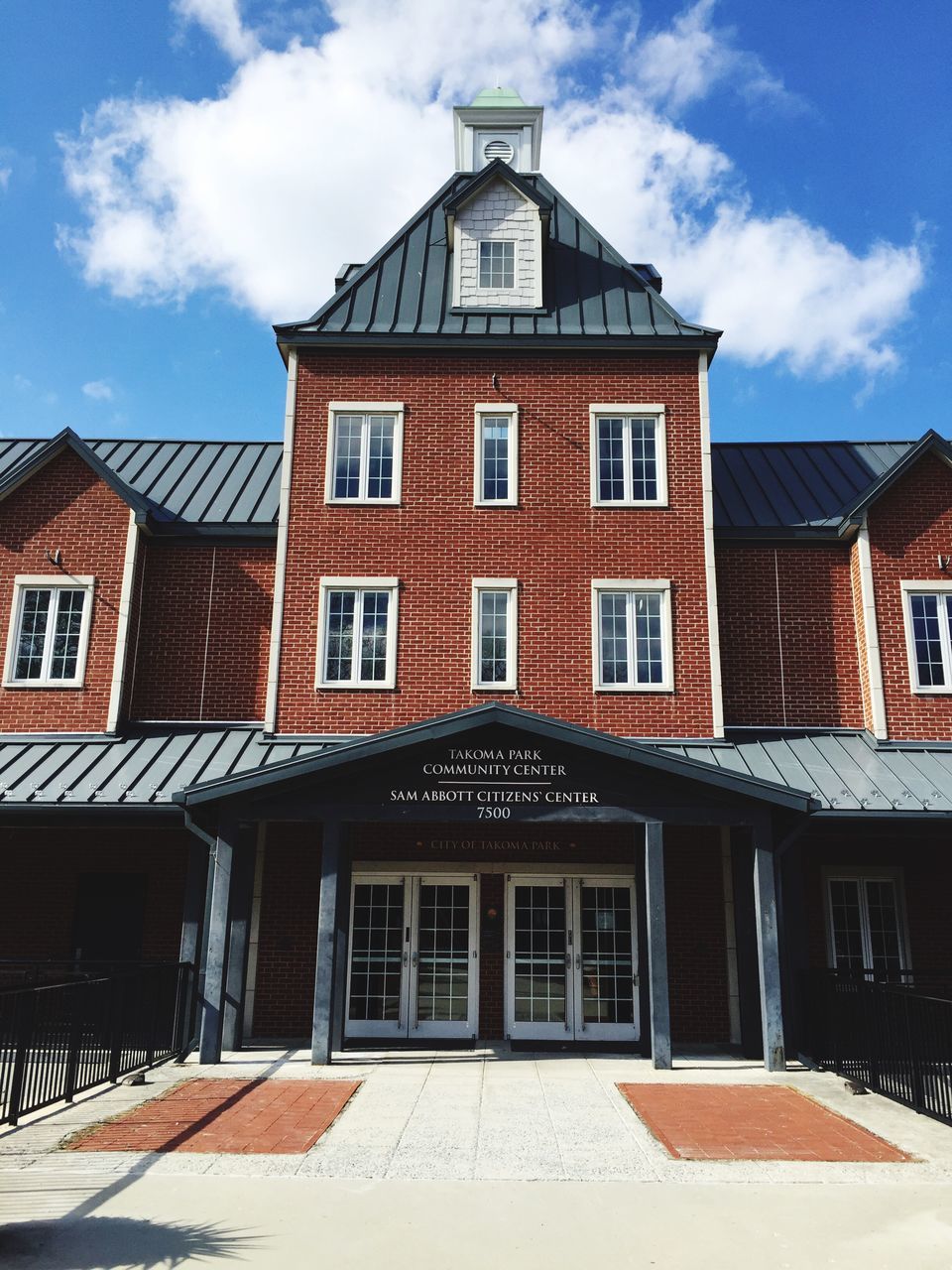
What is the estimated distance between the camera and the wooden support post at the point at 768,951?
12234mm

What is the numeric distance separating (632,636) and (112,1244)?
11305 mm

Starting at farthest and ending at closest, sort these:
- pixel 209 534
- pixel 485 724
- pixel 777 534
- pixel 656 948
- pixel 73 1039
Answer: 1. pixel 209 534
2. pixel 777 534
3. pixel 485 724
4. pixel 656 948
5. pixel 73 1039

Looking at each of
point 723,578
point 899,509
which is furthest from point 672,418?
point 899,509

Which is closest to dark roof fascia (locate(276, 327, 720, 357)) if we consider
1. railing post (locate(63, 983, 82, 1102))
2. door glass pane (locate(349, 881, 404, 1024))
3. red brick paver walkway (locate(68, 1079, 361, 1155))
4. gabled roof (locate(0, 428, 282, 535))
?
gabled roof (locate(0, 428, 282, 535))

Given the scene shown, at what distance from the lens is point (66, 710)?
51.8 feet

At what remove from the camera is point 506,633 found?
15.7m

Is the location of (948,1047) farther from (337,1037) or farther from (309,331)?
(309,331)

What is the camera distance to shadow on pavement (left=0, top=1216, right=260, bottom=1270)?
19.4 ft

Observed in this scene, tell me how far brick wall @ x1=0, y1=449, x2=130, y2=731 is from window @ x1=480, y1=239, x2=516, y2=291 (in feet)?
24.9

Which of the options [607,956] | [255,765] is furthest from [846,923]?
[255,765]

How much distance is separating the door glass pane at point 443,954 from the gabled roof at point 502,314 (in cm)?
914

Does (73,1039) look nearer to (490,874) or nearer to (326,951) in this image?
(326,951)

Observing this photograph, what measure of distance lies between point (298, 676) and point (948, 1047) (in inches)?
393

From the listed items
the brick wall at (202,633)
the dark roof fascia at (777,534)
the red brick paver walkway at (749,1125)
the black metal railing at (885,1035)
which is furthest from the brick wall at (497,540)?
the red brick paver walkway at (749,1125)
